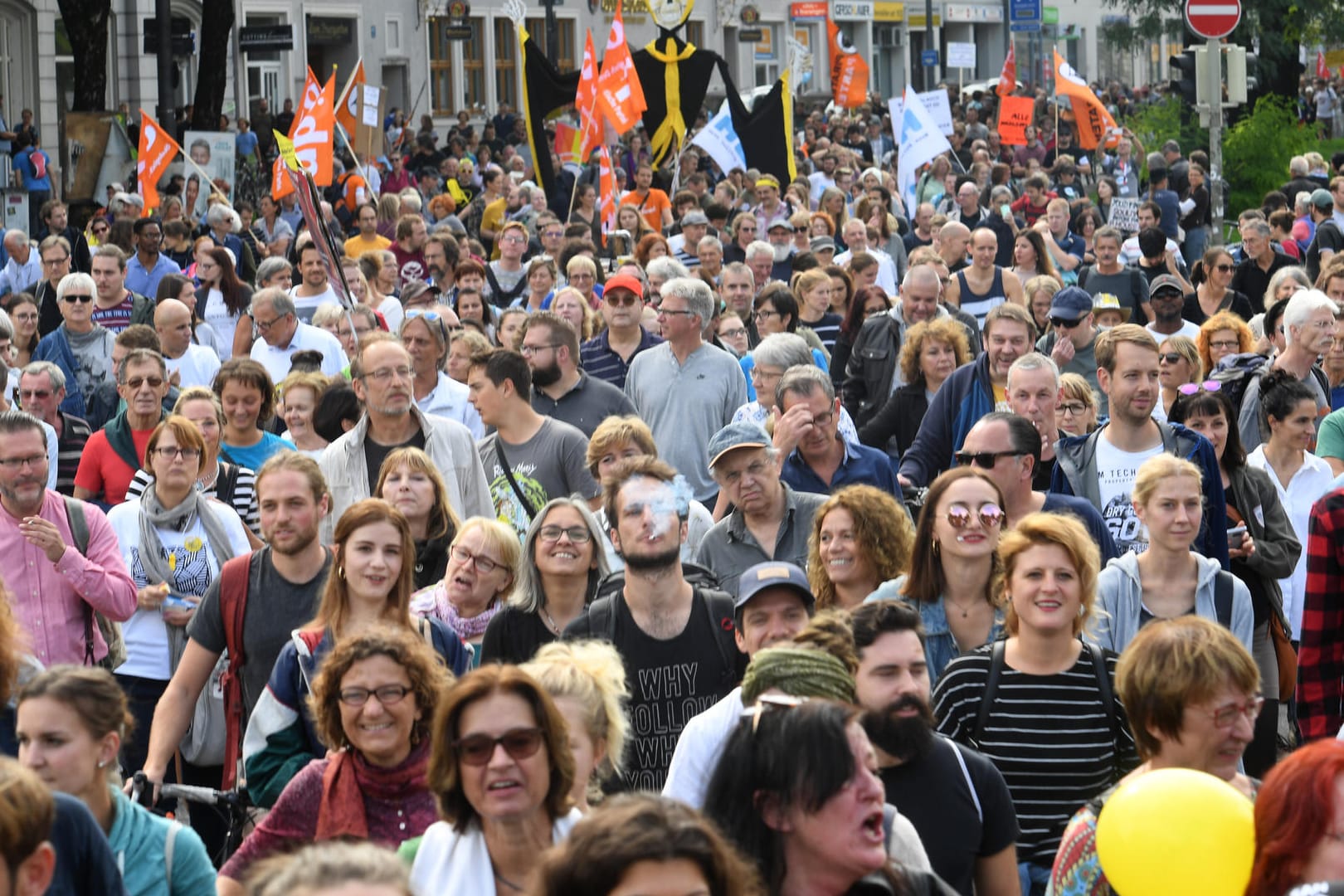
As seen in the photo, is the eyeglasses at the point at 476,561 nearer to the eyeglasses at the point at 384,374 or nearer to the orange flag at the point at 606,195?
the eyeglasses at the point at 384,374

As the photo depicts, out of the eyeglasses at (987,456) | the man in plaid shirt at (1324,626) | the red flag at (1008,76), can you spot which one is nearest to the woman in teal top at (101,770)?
the eyeglasses at (987,456)

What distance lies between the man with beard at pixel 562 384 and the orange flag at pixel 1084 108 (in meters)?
15.6

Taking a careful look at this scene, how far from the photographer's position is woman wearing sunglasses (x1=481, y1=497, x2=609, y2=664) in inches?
238

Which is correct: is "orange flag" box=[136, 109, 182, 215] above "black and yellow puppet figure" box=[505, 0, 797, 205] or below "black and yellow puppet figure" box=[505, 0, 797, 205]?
below

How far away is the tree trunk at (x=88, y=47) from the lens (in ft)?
98.8

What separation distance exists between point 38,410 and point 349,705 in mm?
5224

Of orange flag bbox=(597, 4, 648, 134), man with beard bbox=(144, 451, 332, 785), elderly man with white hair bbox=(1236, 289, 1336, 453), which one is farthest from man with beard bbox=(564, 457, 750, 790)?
orange flag bbox=(597, 4, 648, 134)

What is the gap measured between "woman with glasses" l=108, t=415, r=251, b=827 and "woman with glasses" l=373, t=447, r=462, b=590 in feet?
2.45

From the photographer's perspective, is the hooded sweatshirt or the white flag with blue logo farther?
the white flag with blue logo

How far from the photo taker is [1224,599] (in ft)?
20.1

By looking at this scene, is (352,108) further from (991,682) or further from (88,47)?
(991,682)

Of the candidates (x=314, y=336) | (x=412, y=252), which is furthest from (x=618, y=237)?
(x=314, y=336)

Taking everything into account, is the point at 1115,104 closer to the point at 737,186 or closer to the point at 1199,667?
the point at 737,186

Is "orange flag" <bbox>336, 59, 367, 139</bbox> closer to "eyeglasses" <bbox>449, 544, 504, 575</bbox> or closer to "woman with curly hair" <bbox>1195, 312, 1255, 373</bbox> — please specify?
"woman with curly hair" <bbox>1195, 312, 1255, 373</bbox>
